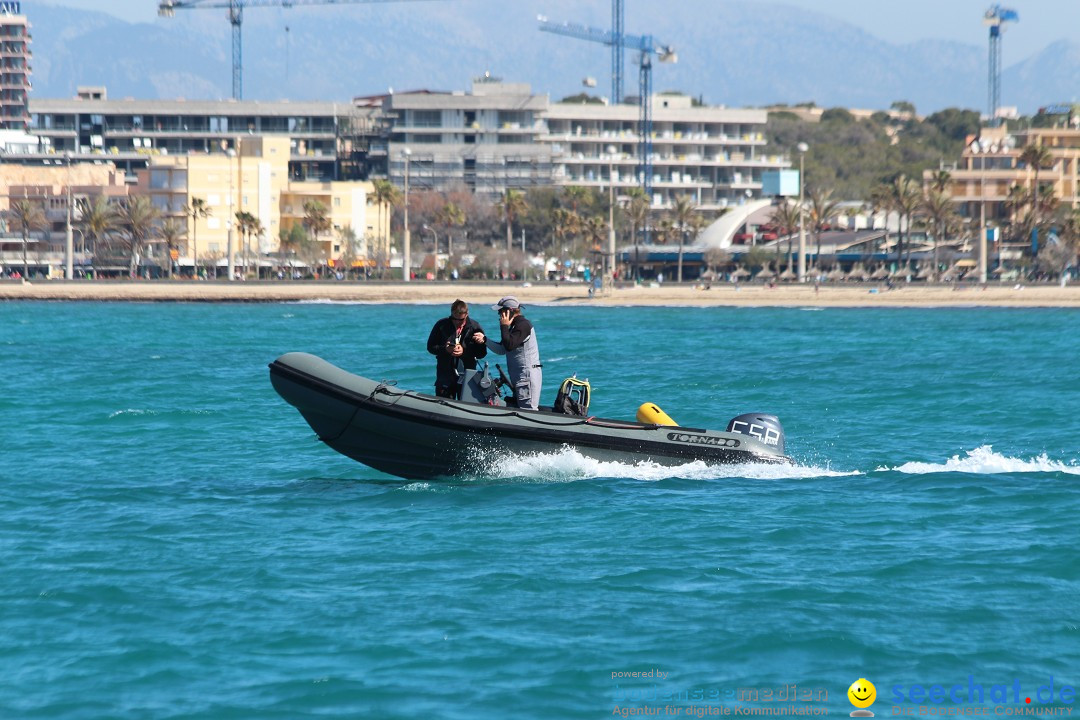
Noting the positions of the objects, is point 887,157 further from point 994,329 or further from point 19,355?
point 19,355

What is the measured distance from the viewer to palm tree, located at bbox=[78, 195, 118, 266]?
105812mm

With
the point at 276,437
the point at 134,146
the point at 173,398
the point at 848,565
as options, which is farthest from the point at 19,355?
the point at 134,146

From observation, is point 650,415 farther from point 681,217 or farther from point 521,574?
point 681,217

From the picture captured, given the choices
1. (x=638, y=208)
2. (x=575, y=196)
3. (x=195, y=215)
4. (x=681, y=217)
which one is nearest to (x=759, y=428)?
(x=681, y=217)

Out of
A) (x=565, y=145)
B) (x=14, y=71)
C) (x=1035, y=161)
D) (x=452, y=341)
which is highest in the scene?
(x=14, y=71)

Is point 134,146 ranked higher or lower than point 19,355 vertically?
higher

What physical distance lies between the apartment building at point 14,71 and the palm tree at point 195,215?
283ft

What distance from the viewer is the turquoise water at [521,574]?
34.8 feet

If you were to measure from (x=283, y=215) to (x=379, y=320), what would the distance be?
159 ft

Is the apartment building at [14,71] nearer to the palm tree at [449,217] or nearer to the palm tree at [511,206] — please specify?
the palm tree at [449,217]

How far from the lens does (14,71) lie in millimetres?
186125

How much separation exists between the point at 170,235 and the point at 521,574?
96.0 metres

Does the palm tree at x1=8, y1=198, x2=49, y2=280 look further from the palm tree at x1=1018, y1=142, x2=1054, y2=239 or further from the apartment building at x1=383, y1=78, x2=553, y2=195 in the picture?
the palm tree at x1=1018, y1=142, x2=1054, y2=239

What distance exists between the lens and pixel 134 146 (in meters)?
138
